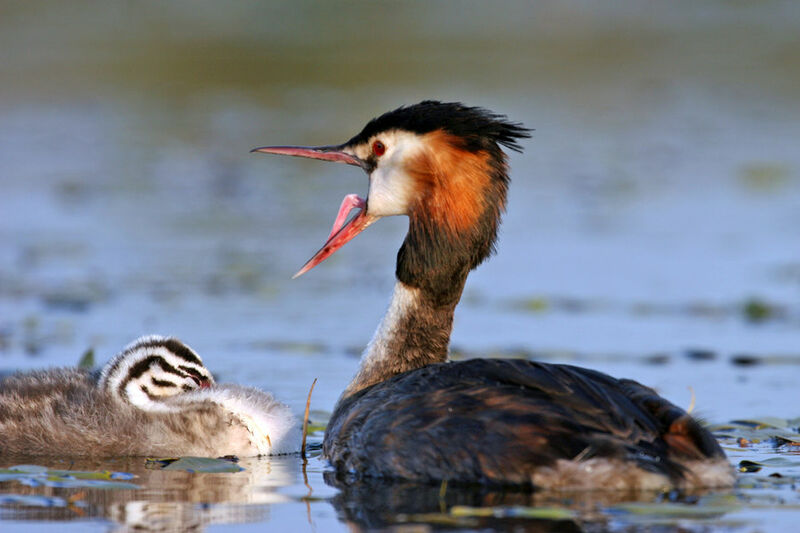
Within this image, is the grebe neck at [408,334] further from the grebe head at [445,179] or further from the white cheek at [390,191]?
the white cheek at [390,191]

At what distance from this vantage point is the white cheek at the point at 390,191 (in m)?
8.34

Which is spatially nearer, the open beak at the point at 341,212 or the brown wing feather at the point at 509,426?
the brown wing feather at the point at 509,426

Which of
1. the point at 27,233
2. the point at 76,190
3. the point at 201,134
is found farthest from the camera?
the point at 201,134

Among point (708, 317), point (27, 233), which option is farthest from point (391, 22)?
point (708, 317)

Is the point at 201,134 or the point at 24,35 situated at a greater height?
the point at 24,35

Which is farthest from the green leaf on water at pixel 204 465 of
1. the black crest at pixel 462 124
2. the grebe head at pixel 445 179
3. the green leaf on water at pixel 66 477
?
the black crest at pixel 462 124

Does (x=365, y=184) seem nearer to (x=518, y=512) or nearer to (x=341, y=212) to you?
(x=341, y=212)

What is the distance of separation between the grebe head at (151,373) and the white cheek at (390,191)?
136 centimetres

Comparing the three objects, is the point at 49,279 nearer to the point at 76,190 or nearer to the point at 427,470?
the point at 76,190

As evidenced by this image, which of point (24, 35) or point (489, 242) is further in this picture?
point (24, 35)

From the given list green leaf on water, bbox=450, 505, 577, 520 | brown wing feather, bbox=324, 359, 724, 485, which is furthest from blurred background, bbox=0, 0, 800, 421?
green leaf on water, bbox=450, 505, 577, 520

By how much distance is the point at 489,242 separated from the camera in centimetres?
828

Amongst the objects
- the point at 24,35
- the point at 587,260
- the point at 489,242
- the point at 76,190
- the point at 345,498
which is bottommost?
the point at 345,498

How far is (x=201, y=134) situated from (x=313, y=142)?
2985 mm
